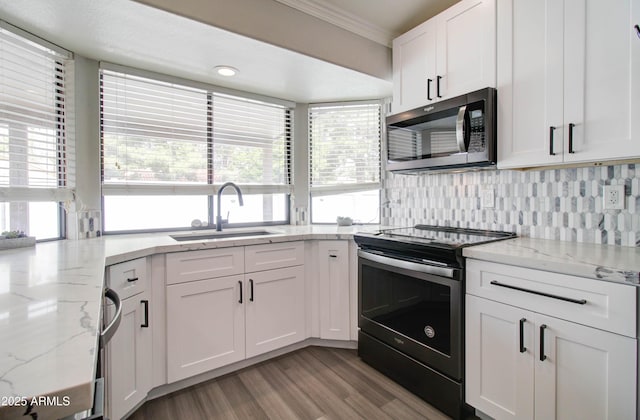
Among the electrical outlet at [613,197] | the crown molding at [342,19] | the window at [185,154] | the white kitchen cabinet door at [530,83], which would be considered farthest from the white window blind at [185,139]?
the electrical outlet at [613,197]

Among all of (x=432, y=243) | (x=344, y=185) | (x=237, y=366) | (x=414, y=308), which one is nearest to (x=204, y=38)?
(x=344, y=185)

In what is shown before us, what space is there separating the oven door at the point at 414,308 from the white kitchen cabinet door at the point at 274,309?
0.46m

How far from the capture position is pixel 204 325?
196cm

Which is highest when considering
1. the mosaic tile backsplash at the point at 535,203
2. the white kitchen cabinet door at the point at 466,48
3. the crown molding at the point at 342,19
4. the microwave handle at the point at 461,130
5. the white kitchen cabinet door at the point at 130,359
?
the crown molding at the point at 342,19

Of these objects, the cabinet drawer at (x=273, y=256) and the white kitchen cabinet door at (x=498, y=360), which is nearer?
the white kitchen cabinet door at (x=498, y=360)

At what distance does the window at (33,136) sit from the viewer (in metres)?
1.72

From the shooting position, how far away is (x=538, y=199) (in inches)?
73.7

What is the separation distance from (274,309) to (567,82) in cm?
211

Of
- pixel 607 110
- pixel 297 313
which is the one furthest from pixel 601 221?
pixel 297 313

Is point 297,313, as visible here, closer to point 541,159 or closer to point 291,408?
point 291,408

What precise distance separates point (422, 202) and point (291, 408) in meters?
1.72

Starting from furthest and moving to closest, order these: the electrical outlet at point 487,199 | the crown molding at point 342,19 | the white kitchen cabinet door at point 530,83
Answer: the electrical outlet at point 487,199
the crown molding at point 342,19
the white kitchen cabinet door at point 530,83

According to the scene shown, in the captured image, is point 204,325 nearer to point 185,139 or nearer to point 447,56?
point 185,139

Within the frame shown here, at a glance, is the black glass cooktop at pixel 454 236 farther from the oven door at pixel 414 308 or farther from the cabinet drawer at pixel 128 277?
the cabinet drawer at pixel 128 277
